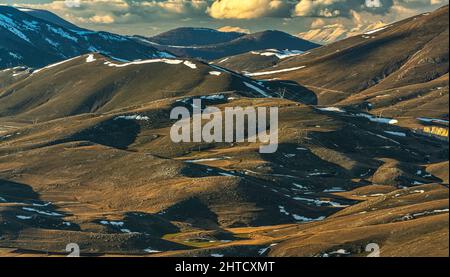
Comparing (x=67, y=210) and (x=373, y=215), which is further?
(x=67, y=210)

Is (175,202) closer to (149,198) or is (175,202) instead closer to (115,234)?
(149,198)

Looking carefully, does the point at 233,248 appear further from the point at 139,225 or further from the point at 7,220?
the point at 7,220

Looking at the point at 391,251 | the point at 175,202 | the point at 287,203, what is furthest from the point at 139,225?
the point at 391,251

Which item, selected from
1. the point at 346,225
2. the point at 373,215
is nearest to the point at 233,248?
the point at 346,225

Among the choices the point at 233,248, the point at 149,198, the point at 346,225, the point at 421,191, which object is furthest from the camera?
the point at 149,198

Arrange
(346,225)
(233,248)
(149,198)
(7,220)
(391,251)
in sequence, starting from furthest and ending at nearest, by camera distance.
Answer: (149,198) → (7,220) → (346,225) → (233,248) → (391,251)

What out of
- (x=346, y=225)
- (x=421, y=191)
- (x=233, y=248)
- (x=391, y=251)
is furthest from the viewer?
(x=421, y=191)

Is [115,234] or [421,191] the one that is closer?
[115,234]

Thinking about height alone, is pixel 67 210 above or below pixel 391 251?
below

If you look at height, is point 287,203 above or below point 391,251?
below
